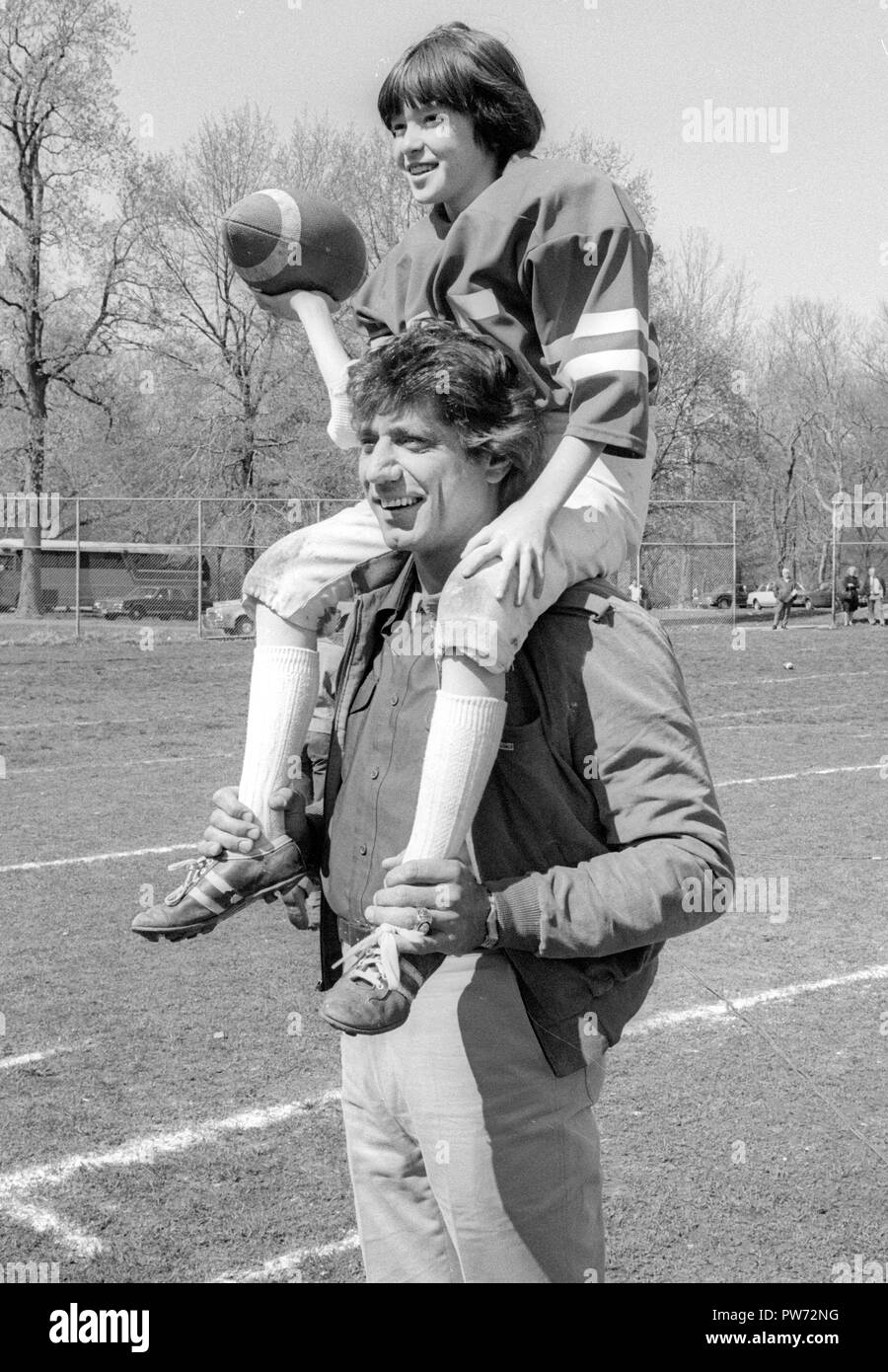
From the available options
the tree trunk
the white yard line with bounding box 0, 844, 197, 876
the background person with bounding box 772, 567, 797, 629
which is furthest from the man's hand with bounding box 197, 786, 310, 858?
the background person with bounding box 772, 567, 797, 629

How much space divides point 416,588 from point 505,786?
15.2 inches

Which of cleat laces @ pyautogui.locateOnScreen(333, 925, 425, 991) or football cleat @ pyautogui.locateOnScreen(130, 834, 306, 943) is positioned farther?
football cleat @ pyautogui.locateOnScreen(130, 834, 306, 943)

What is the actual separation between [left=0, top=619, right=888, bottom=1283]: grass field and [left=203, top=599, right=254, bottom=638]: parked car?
15.2 meters

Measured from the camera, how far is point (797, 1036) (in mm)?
5141

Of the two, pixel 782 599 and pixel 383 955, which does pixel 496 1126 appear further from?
pixel 782 599

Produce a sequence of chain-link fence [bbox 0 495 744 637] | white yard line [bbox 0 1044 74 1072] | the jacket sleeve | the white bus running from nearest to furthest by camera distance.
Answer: the jacket sleeve < white yard line [bbox 0 1044 74 1072] < chain-link fence [bbox 0 495 744 637] < the white bus

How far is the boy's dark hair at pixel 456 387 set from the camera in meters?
1.96

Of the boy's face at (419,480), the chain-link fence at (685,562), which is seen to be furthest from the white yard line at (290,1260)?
the chain-link fence at (685,562)

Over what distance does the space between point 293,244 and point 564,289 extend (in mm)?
979

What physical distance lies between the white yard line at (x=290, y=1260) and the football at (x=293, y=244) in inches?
90.9

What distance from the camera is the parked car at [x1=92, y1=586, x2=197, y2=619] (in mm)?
30891

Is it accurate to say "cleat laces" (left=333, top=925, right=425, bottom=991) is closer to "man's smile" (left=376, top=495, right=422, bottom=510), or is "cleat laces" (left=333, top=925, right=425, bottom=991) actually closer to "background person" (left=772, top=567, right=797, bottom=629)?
"man's smile" (left=376, top=495, right=422, bottom=510)

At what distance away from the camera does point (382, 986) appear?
187cm
